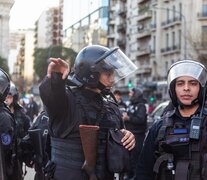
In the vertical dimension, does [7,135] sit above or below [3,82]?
below

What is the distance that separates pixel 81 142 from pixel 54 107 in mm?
305

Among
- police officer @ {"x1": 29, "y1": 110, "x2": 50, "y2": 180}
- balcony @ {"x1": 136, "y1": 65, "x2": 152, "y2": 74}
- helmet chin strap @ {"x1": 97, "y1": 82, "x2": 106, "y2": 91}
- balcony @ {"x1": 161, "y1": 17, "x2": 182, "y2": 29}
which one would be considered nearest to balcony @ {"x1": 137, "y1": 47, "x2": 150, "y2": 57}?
balcony @ {"x1": 136, "y1": 65, "x2": 152, "y2": 74}

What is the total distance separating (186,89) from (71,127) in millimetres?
816

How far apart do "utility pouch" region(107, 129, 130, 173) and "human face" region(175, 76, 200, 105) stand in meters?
0.51

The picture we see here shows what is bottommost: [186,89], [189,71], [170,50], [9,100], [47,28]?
[9,100]

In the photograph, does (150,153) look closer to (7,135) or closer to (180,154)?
(180,154)

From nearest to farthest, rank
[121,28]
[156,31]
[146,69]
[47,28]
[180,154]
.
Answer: [180,154]
[156,31]
[146,69]
[121,28]
[47,28]

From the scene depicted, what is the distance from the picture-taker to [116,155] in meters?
4.12

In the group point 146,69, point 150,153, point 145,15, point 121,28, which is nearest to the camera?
point 150,153

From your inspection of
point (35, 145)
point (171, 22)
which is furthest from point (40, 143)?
point (171, 22)

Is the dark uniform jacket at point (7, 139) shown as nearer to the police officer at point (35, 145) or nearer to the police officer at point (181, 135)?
the police officer at point (35, 145)

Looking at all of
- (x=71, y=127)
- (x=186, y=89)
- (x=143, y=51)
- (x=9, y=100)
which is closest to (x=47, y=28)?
(x=143, y=51)

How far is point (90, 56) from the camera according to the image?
436 centimetres

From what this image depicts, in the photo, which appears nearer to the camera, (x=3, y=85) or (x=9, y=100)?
(x=3, y=85)
